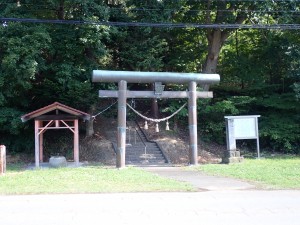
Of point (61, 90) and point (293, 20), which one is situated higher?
point (293, 20)

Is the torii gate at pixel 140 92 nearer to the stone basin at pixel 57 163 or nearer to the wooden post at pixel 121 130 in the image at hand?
the wooden post at pixel 121 130

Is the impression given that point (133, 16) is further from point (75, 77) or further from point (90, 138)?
point (90, 138)

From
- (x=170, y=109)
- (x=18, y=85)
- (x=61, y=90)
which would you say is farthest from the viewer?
(x=170, y=109)

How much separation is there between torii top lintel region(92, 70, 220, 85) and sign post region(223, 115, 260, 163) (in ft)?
7.85

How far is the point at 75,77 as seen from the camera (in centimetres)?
2436

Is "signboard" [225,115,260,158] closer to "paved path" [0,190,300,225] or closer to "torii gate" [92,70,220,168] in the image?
"torii gate" [92,70,220,168]

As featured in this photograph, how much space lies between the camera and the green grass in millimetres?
11883

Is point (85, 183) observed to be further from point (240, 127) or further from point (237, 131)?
point (240, 127)

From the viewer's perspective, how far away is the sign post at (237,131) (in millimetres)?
20625

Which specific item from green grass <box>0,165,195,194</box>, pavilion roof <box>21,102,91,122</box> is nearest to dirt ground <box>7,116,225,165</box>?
pavilion roof <box>21,102,91,122</box>

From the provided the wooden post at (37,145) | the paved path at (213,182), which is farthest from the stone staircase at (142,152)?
the paved path at (213,182)

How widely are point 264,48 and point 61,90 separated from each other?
15.0m

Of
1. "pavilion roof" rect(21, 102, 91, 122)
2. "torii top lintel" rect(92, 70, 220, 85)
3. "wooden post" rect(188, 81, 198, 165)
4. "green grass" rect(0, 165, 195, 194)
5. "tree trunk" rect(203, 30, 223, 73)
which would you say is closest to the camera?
"green grass" rect(0, 165, 195, 194)

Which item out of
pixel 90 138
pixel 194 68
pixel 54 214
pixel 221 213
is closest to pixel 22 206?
pixel 54 214
